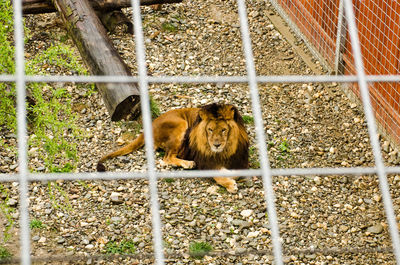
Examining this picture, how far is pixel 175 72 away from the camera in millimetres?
6609

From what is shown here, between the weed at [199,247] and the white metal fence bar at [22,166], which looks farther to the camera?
the weed at [199,247]

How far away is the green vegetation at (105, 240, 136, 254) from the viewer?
4.48 meters

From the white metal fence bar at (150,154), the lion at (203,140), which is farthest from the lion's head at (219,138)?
the white metal fence bar at (150,154)

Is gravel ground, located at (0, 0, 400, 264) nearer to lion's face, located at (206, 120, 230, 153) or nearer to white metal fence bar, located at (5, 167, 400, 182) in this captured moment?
lion's face, located at (206, 120, 230, 153)

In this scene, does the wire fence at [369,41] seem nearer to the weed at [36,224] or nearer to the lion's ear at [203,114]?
the lion's ear at [203,114]

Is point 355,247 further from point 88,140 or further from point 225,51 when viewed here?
point 225,51

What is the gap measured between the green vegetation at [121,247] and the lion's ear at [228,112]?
131 cm

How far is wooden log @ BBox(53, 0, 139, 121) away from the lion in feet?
1.01

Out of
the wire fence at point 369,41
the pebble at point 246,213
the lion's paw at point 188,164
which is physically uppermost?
the wire fence at point 369,41

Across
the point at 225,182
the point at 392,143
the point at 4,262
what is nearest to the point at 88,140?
the point at 225,182

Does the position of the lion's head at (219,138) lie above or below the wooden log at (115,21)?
below

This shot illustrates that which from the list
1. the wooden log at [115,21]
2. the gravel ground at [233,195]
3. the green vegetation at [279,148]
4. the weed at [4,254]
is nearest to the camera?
the weed at [4,254]

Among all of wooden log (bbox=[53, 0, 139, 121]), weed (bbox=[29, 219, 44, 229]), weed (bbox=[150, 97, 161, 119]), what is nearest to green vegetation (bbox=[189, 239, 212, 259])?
weed (bbox=[29, 219, 44, 229])

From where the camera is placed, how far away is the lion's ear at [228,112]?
17.5 feet
